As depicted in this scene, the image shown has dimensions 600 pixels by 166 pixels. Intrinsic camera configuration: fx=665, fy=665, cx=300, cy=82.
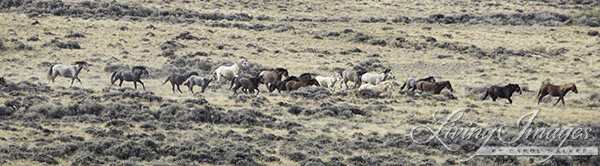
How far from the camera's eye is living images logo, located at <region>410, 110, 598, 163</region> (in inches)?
724

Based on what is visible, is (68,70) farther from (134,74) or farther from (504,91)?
(504,91)

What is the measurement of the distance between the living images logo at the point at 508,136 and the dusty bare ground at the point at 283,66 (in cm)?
33

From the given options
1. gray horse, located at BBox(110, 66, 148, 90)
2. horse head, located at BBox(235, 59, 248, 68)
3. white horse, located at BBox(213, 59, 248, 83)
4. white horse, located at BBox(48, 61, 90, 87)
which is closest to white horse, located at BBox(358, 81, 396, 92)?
horse head, located at BBox(235, 59, 248, 68)

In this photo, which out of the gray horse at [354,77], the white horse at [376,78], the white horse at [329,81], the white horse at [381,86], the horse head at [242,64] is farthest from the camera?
the gray horse at [354,77]

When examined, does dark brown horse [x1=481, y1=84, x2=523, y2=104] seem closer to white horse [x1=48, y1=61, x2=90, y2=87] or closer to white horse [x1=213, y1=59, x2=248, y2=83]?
white horse [x1=213, y1=59, x2=248, y2=83]

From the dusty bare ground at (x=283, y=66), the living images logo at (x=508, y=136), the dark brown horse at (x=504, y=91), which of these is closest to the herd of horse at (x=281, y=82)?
the dark brown horse at (x=504, y=91)

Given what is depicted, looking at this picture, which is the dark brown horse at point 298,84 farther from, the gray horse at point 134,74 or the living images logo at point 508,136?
the living images logo at point 508,136

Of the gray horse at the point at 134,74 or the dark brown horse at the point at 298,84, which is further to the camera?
the gray horse at the point at 134,74

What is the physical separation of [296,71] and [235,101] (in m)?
13.8

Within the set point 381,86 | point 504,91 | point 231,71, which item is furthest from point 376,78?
point 231,71

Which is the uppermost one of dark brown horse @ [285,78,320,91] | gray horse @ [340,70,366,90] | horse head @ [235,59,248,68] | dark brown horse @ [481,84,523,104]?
horse head @ [235,59,248,68]

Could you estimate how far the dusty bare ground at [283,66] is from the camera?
18469 millimetres

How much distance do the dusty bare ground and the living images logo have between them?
330 mm

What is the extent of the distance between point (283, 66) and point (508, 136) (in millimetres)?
22169
